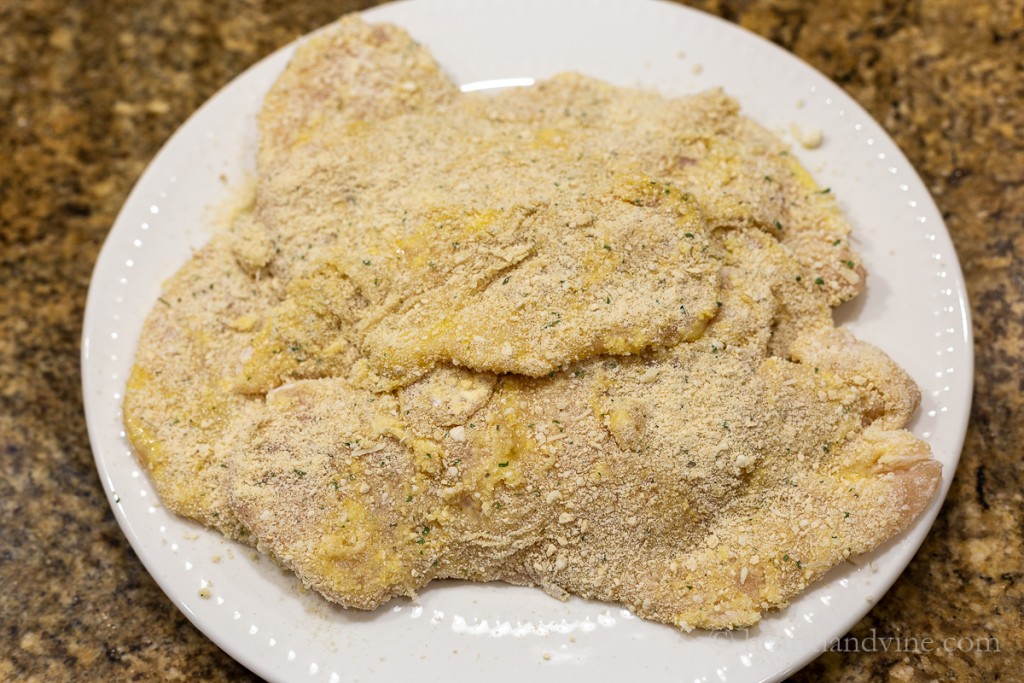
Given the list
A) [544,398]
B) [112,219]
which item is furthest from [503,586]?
[112,219]

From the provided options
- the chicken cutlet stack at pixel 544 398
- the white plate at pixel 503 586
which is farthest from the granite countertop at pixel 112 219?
the chicken cutlet stack at pixel 544 398

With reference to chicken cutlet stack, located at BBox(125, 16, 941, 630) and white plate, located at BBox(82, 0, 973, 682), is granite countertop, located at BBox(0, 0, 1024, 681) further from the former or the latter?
chicken cutlet stack, located at BBox(125, 16, 941, 630)

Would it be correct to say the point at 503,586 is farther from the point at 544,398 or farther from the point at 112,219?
the point at 112,219

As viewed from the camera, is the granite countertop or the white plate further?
the granite countertop

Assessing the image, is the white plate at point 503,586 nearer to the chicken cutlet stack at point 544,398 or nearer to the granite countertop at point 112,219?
the chicken cutlet stack at point 544,398

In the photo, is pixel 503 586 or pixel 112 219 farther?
pixel 112 219

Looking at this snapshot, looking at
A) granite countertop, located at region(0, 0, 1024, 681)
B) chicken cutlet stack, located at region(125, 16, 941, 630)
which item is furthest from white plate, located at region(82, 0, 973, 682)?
granite countertop, located at region(0, 0, 1024, 681)
